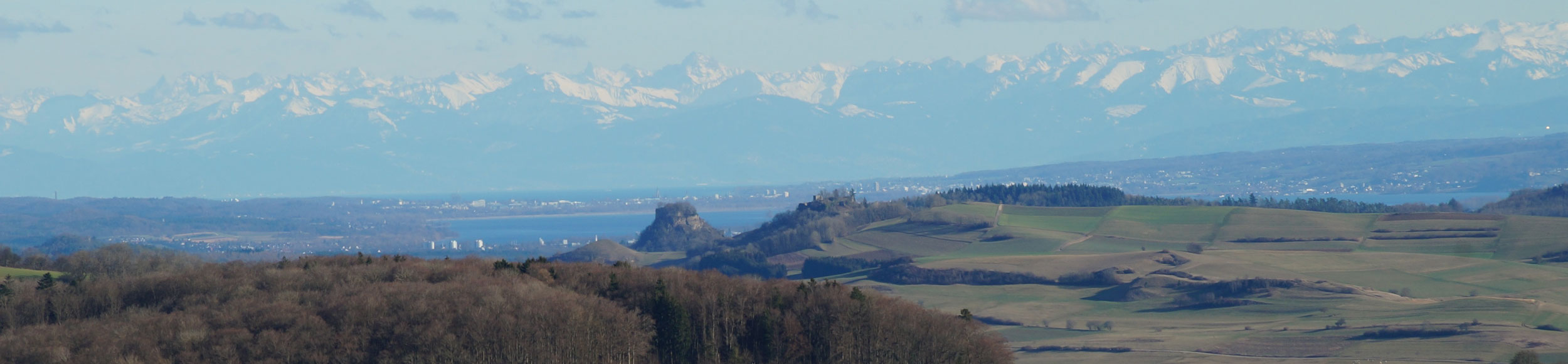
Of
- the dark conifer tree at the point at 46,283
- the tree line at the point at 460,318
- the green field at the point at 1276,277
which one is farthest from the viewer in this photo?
the green field at the point at 1276,277

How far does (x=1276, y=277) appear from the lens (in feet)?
439

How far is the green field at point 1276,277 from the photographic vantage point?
104125mm

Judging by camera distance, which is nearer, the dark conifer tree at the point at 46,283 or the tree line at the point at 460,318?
the tree line at the point at 460,318

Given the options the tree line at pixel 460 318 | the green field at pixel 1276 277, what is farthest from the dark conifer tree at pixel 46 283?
the green field at pixel 1276 277

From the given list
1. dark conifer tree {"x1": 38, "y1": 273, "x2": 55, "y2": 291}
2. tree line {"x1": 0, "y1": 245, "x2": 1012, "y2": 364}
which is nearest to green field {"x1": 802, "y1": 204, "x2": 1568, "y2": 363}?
tree line {"x1": 0, "y1": 245, "x2": 1012, "y2": 364}

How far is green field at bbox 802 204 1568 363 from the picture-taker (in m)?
104

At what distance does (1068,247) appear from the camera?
173m

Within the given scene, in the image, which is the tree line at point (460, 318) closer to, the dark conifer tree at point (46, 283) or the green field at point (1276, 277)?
the dark conifer tree at point (46, 283)

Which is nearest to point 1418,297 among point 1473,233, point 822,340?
point 1473,233

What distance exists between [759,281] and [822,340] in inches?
454

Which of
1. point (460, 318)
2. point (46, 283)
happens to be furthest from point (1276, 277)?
point (46, 283)

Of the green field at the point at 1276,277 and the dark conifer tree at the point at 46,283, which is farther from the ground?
the dark conifer tree at the point at 46,283

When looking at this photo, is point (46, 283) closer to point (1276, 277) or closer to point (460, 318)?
point (460, 318)

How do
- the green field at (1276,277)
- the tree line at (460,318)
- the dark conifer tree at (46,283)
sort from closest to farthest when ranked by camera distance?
the tree line at (460,318) → the dark conifer tree at (46,283) → the green field at (1276,277)
